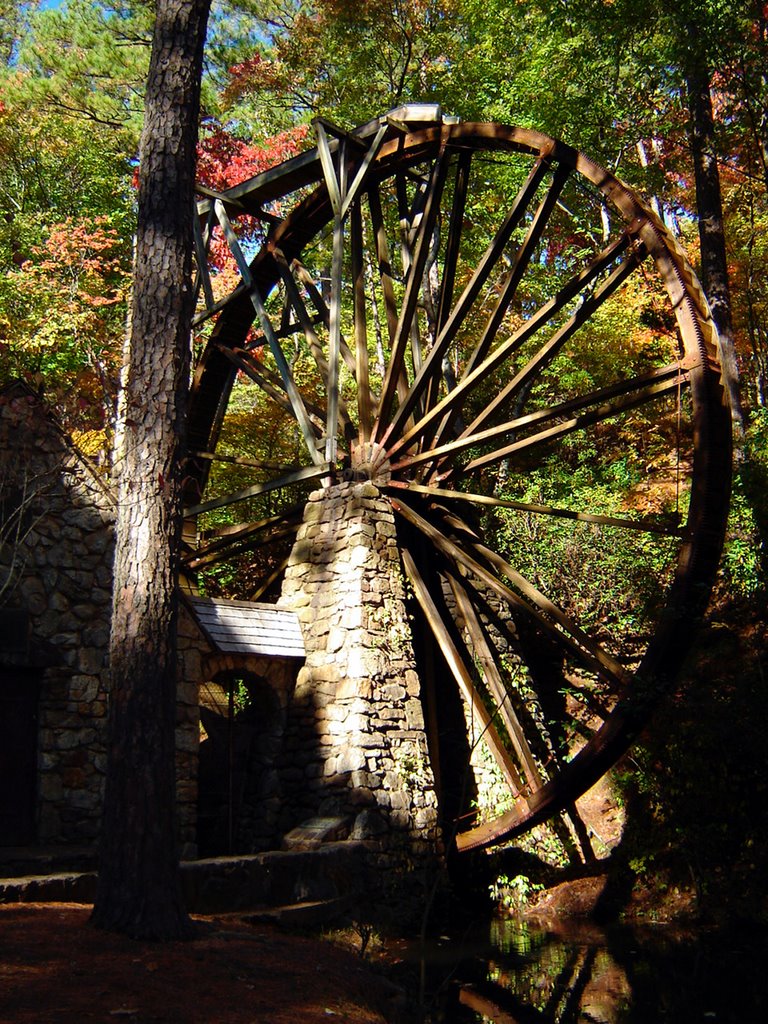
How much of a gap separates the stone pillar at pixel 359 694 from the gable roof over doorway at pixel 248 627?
0.55 feet

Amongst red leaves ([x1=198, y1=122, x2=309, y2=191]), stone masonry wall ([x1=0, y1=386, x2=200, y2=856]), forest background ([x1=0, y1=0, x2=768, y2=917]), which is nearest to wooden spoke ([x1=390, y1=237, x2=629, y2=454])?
forest background ([x1=0, y1=0, x2=768, y2=917])

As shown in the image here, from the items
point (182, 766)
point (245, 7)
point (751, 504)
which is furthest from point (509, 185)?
point (182, 766)

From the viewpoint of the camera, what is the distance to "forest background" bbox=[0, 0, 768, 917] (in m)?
8.70

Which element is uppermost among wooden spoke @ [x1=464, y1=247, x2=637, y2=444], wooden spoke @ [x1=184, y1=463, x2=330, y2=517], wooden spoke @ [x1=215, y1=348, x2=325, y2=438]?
wooden spoke @ [x1=215, y1=348, x2=325, y2=438]

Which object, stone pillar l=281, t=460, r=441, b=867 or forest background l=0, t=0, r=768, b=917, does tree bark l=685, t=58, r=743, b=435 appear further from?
stone pillar l=281, t=460, r=441, b=867

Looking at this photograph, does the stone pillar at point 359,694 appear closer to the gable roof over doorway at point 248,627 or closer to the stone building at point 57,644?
the gable roof over doorway at point 248,627

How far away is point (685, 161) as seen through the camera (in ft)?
53.3

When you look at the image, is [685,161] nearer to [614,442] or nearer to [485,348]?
[614,442]

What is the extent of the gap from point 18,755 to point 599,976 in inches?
181

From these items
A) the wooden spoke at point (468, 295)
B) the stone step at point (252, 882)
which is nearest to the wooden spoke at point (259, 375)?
the wooden spoke at point (468, 295)

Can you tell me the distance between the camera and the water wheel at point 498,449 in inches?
334

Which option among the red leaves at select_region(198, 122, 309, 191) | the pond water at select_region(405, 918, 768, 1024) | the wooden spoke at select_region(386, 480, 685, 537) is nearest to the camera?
the pond water at select_region(405, 918, 768, 1024)

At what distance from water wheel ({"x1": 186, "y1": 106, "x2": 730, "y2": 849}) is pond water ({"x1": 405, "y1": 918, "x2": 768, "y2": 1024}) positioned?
1.21 metres

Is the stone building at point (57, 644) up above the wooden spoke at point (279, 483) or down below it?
below
